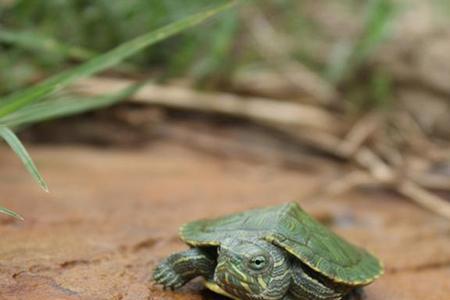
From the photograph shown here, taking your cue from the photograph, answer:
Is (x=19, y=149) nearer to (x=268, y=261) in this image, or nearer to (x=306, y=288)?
(x=268, y=261)

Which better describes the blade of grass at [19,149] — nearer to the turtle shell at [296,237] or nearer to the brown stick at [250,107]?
the turtle shell at [296,237]

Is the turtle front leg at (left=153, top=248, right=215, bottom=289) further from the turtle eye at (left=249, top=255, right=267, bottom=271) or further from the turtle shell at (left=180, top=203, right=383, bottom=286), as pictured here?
the turtle eye at (left=249, top=255, right=267, bottom=271)

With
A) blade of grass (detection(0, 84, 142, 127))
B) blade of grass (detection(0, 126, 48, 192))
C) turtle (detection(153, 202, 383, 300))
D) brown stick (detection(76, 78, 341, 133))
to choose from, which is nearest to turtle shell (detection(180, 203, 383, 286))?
turtle (detection(153, 202, 383, 300))

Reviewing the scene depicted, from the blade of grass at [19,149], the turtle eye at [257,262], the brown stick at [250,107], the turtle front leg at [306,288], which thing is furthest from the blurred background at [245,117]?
the turtle eye at [257,262]

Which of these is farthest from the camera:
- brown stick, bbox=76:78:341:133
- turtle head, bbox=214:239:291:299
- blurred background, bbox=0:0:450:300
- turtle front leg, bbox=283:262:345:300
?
brown stick, bbox=76:78:341:133

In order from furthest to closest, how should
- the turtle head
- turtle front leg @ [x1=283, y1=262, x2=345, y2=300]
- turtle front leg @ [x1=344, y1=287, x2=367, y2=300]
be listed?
turtle front leg @ [x1=344, y1=287, x2=367, y2=300]
turtle front leg @ [x1=283, y1=262, x2=345, y2=300]
the turtle head
